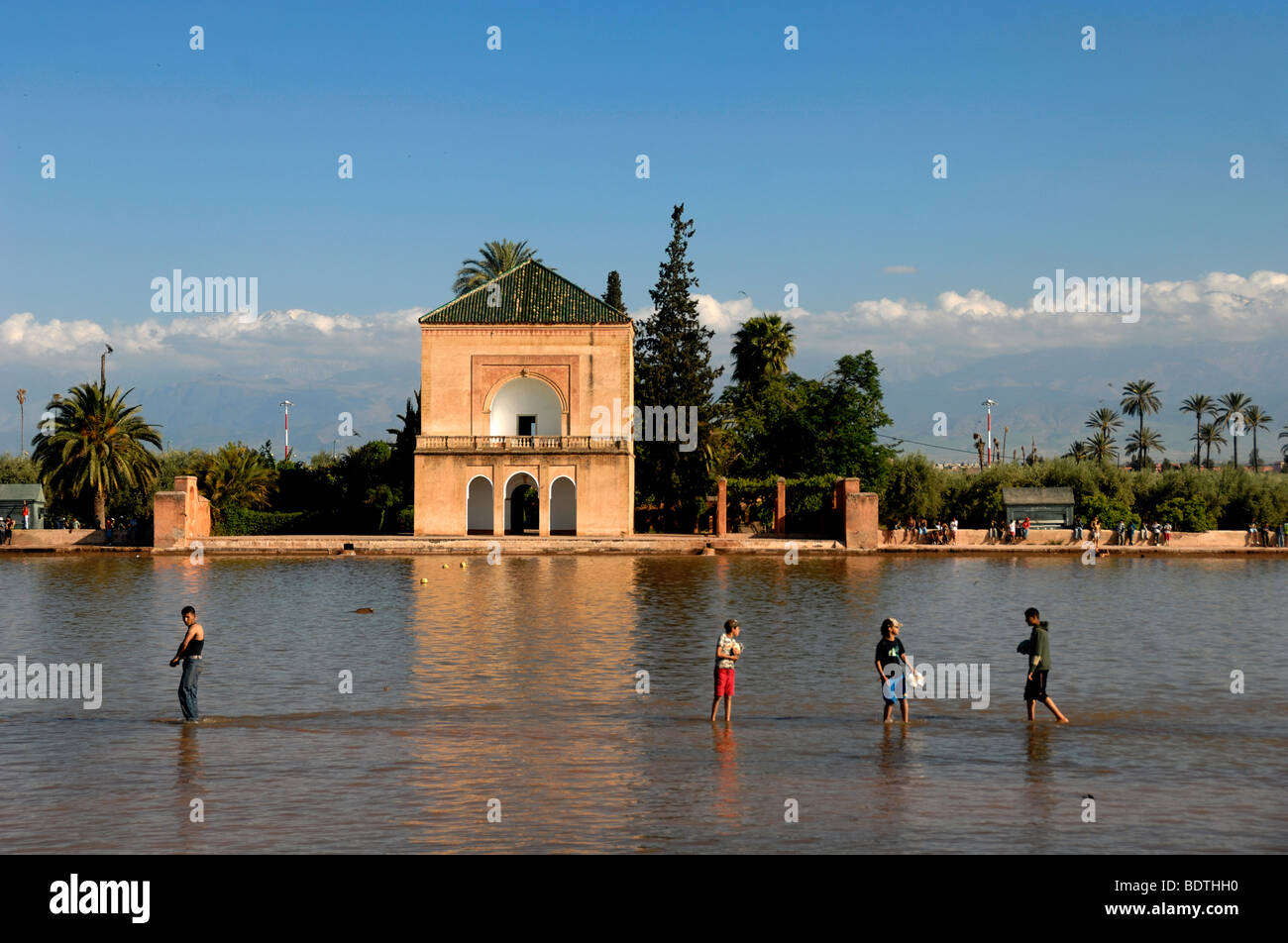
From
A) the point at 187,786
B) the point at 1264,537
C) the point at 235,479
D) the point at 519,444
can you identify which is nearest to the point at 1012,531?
the point at 1264,537

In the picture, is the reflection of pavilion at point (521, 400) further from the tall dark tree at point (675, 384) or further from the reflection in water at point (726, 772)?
the reflection in water at point (726, 772)

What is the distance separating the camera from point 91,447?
44.6 metres

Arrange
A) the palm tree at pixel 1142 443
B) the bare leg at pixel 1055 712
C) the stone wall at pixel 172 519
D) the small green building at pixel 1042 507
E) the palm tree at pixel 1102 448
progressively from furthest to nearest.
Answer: the palm tree at pixel 1142 443
the palm tree at pixel 1102 448
the small green building at pixel 1042 507
the stone wall at pixel 172 519
the bare leg at pixel 1055 712

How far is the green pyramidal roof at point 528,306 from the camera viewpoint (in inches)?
1806

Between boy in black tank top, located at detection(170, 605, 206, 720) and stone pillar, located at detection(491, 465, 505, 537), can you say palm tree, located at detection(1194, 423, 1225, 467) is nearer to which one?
stone pillar, located at detection(491, 465, 505, 537)

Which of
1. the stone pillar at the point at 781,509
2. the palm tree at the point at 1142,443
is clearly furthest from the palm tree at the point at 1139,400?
the stone pillar at the point at 781,509

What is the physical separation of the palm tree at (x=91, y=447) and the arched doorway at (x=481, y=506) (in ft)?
40.3

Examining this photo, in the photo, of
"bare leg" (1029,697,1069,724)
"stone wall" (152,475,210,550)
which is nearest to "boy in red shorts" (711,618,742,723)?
"bare leg" (1029,697,1069,724)

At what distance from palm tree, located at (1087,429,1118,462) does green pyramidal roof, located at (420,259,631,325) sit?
44.6 metres

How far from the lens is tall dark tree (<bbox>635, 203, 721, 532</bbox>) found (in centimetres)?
4912

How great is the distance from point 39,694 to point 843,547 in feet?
106

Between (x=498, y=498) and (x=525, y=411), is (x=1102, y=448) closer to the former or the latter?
(x=525, y=411)
